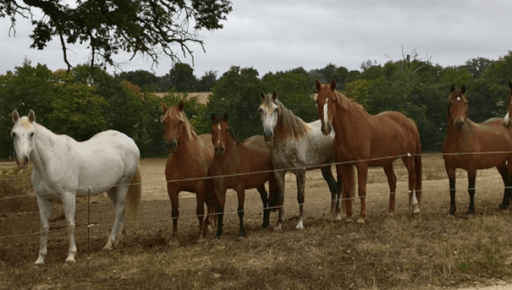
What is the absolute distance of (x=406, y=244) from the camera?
22.7ft

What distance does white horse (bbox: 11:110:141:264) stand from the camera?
6730mm

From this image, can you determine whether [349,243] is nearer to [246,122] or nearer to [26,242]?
[26,242]

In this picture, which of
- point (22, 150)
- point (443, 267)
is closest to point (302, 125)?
point (443, 267)

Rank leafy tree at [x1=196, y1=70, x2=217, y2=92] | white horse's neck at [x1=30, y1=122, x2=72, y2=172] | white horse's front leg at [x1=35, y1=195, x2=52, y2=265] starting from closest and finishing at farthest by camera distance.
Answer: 1. white horse's neck at [x1=30, y1=122, x2=72, y2=172]
2. white horse's front leg at [x1=35, y1=195, x2=52, y2=265]
3. leafy tree at [x1=196, y1=70, x2=217, y2=92]

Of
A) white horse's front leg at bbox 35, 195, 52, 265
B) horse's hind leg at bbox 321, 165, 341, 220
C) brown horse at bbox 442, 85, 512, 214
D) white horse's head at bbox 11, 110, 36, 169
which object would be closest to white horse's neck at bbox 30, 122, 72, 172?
white horse's head at bbox 11, 110, 36, 169

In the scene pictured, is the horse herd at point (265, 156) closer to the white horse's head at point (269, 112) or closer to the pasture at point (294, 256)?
the white horse's head at point (269, 112)

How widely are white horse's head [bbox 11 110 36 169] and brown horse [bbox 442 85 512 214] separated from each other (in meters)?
7.27

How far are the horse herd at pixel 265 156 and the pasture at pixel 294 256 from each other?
1.61 ft

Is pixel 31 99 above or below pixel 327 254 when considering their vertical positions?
above

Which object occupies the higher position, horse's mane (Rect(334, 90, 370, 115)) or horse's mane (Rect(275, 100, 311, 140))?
horse's mane (Rect(334, 90, 370, 115))

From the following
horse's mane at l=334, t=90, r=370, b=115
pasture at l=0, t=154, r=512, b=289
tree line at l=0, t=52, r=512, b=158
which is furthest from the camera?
tree line at l=0, t=52, r=512, b=158

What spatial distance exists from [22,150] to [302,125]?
4.92 metres

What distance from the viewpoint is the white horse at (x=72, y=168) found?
265 inches

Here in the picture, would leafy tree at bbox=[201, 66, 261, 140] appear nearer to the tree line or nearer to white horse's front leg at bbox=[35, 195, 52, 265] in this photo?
the tree line
